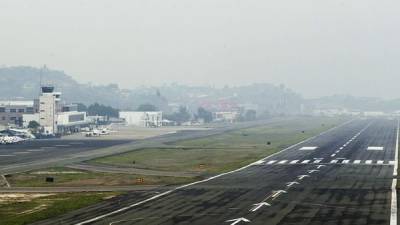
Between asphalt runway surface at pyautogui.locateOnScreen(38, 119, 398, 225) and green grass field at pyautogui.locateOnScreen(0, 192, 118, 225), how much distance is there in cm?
213

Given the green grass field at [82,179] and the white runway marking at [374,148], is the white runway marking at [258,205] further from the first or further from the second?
the white runway marking at [374,148]

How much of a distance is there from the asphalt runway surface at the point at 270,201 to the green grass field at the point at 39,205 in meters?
2.13

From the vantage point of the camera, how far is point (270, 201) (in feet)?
197

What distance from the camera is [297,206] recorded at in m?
56.4

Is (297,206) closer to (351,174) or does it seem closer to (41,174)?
(351,174)

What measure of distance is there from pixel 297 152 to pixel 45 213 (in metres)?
82.1

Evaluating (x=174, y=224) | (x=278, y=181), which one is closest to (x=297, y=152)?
(x=278, y=181)

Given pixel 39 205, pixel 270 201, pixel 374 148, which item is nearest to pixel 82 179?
pixel 39 205

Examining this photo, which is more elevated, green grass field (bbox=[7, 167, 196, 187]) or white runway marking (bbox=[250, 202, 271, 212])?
white runway marking (bbox=[250, 202, 271, 212])

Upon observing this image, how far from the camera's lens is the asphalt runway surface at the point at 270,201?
50.1m

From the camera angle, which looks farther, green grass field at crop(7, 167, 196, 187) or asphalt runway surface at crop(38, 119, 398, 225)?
green grass field at crop(7, 167, 196, 187)

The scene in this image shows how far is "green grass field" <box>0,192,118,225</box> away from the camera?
52781 mm

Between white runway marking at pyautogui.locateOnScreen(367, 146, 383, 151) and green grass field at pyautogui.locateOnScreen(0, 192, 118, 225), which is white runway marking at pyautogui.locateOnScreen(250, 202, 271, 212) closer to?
green grass field at pyautogui.locateOnScreen(0, 192, 118, 225)

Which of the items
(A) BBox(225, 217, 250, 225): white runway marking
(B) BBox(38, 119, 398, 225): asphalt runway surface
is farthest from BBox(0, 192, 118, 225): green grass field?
(A) BBox(225, 217, 250, 225): white runway marking
